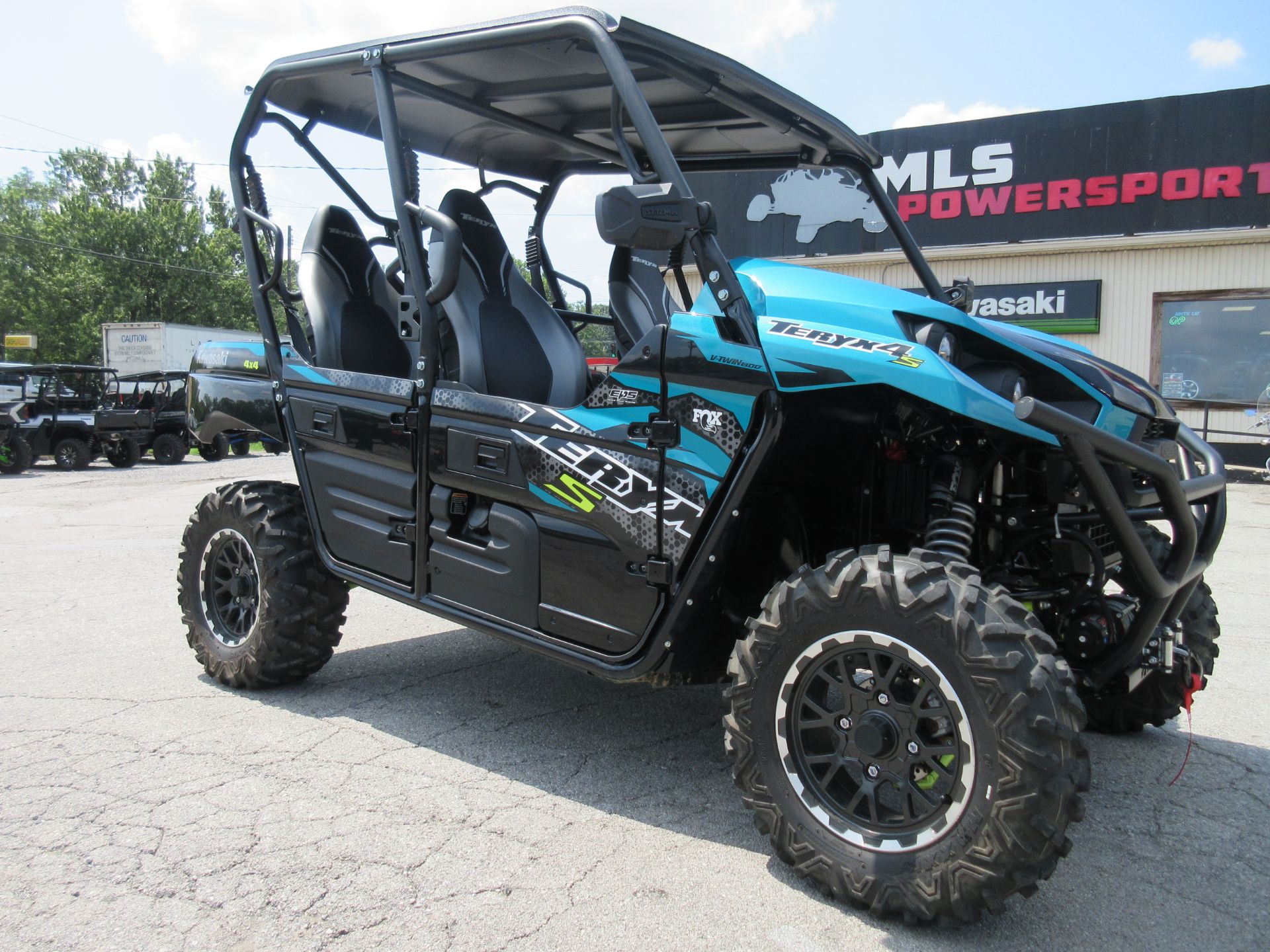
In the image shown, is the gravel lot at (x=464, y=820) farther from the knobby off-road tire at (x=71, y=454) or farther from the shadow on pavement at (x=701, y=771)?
the knobby off-road tire at (x=71, y=454)

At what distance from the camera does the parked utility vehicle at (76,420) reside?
732 inches

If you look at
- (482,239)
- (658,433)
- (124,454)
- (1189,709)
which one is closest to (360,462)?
(482,239)

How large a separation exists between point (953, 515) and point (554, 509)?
1.29 metres

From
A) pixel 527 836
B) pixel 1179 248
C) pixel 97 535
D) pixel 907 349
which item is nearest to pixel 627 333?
pixel 907 349

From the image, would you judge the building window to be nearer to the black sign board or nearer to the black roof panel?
the black sign board

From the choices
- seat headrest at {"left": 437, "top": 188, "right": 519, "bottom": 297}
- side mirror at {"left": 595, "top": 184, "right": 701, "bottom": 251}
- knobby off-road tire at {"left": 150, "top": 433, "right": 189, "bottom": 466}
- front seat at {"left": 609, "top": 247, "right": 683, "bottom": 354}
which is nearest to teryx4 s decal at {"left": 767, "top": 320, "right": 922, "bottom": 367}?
side mirror at {"left": 595, "top": 184, "right": 701, "bottom": 251}

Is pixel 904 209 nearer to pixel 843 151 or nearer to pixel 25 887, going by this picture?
pixel 843 151

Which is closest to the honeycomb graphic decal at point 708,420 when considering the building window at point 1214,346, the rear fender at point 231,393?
the rear fender at point 231,393

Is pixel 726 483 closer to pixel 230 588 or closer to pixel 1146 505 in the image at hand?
pixel 1146 505

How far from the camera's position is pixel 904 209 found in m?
20.0

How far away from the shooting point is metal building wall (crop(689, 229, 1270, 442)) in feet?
57.6

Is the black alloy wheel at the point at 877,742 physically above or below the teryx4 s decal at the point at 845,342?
below

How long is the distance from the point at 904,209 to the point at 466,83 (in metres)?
17.6

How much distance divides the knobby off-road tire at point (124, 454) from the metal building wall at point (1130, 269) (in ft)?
45.9
